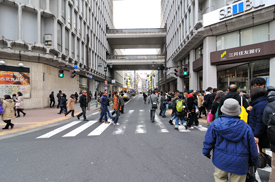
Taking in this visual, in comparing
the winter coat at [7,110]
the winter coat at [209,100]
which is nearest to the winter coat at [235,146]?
the winter coat at [209,100]

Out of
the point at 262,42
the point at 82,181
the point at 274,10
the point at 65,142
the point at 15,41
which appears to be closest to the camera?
the point at 82,181

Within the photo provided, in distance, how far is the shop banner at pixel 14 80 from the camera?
14.4 m

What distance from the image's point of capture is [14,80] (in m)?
14.9

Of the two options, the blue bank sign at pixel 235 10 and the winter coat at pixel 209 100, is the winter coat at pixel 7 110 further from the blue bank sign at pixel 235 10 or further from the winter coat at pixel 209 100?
the blue bank sign at pixel 235 10

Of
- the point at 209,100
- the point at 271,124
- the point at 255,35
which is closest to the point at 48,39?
the point at 209,100

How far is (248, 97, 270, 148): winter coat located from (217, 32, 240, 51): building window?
1334cm

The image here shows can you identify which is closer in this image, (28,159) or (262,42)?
(28,159)

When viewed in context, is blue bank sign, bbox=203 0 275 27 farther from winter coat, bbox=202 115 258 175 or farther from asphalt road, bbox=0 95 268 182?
winter coat, bbox=202 115 258 175

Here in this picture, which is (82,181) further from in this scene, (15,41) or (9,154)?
(15,41)

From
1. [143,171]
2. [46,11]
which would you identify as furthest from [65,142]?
[46,11]

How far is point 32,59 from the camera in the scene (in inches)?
619

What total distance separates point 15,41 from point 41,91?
521cm

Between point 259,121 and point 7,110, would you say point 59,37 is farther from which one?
point 259,121

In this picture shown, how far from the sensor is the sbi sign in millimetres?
11719
